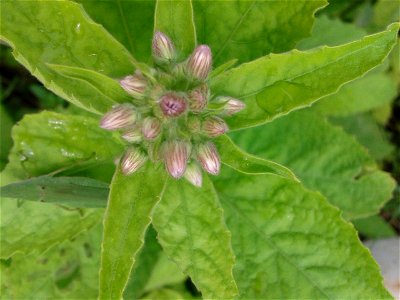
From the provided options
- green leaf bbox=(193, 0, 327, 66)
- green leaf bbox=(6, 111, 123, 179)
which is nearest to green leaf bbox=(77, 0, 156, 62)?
green leaf bbox=(193, 0, 327, 66)

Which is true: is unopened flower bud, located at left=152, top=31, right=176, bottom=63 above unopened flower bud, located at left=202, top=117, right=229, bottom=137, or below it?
above

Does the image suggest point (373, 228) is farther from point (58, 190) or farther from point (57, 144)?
point (58, 190)

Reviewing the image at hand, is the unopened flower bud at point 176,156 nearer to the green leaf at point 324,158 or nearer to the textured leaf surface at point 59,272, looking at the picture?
the green leaf at point 324,158

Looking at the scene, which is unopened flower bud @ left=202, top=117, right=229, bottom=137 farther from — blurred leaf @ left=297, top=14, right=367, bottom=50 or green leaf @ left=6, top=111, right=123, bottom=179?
blurred leaf @ left=297, top=14, right=367, bottom=50

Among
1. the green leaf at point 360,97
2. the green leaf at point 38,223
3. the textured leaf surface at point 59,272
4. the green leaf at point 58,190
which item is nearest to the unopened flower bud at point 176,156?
the green leaf at point 58,190

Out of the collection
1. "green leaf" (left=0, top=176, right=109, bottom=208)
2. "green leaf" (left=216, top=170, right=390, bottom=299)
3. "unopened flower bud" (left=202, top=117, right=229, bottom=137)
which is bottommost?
"green leaf" (left=216, top=170, right=390, bottom=299)
